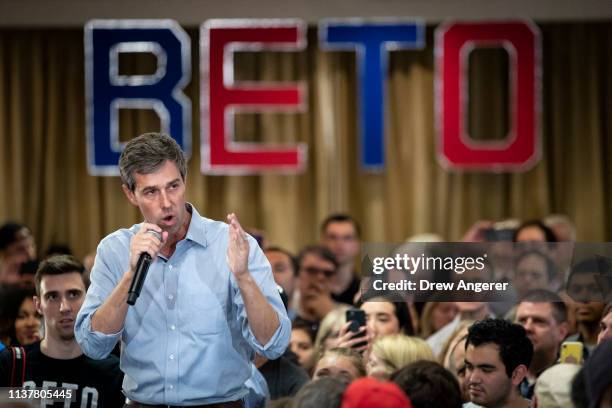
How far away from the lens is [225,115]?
7.34 meters

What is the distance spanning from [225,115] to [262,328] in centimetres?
483

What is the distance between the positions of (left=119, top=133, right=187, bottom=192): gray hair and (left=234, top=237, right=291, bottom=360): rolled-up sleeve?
306mm

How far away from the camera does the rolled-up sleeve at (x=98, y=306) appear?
8.78ft

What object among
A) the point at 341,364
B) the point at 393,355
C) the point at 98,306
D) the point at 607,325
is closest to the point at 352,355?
the point at 341,364

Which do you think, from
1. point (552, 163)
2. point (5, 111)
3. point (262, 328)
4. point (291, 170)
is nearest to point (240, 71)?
point (291, 170)

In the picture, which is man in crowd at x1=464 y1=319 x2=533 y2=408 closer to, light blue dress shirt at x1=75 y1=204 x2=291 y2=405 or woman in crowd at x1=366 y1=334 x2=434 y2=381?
woman in crowd at x1=366 y1=334 x2=434 y2=381

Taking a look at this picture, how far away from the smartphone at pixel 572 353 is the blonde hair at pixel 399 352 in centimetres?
49

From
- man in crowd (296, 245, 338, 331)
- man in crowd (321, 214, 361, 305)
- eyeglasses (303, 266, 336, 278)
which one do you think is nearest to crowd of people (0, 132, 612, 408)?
man in crowd (296, 245, 338, 331)

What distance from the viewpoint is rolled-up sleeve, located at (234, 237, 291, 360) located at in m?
2.68

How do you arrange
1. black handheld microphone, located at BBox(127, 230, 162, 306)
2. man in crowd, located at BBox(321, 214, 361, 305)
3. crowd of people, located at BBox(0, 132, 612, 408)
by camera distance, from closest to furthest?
1. black handheld microphone, located at BBox(127, 230, 162, 306)
2. crowd of people, located at BBox(0, 132, 612, 408)
3. man in crowd, located at BBox(321, 214, 361, 305)

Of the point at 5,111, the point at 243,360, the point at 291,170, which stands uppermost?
the point at 5,111

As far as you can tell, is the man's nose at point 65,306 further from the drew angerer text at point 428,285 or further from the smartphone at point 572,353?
the smartphone at point 572,353

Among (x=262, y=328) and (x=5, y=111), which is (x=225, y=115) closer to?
(x=5, y=111)

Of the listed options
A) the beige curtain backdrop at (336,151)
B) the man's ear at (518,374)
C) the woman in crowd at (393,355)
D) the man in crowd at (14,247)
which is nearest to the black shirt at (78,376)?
the woman in crowd at (393,355)
